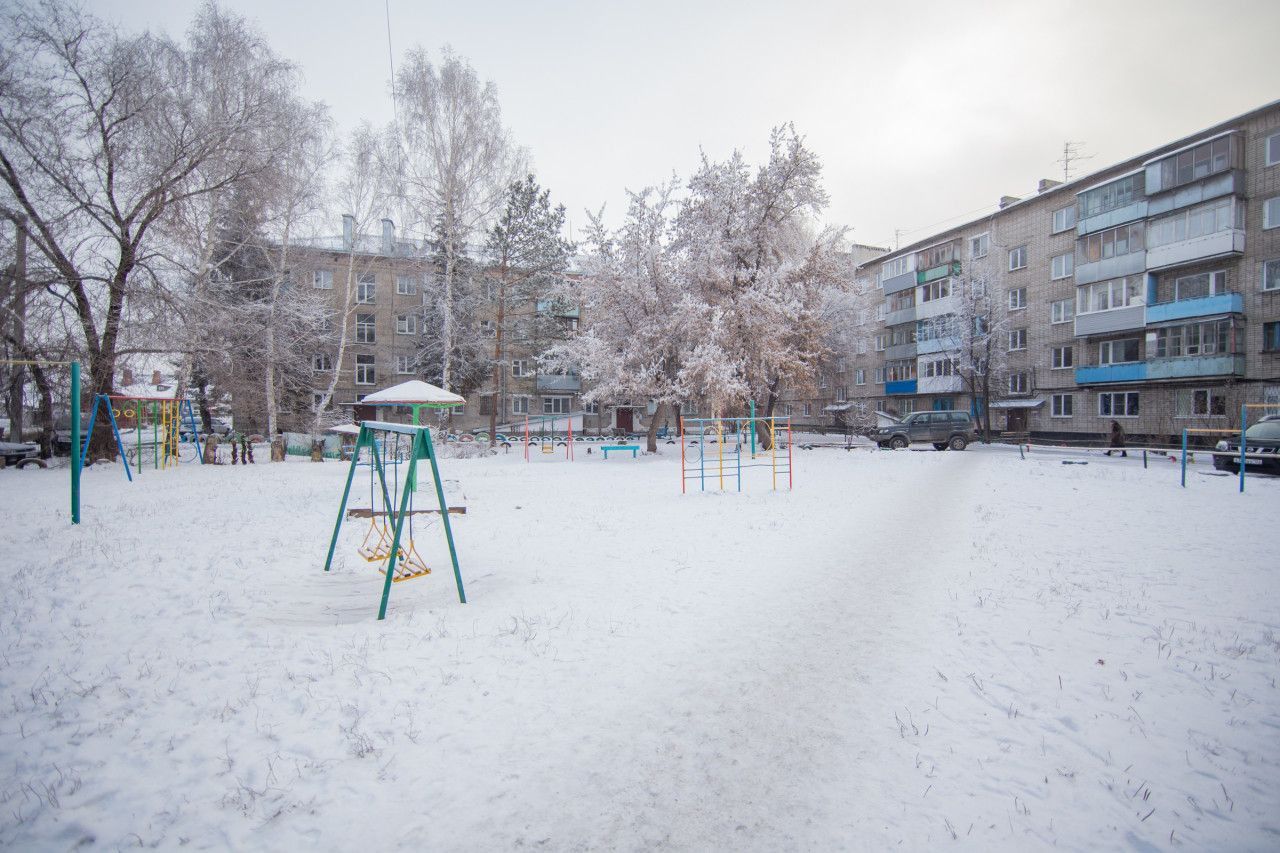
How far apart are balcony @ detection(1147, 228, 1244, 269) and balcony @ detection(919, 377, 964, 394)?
12.0 metres

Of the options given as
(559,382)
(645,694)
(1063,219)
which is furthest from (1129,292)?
(645,694)

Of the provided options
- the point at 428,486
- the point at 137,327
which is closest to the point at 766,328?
the point at 428,486

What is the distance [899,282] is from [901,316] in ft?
8.81

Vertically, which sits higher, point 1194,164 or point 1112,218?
point 1194,164

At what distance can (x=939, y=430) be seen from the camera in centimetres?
2912

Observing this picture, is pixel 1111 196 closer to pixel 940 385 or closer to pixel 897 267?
pixel 940 385

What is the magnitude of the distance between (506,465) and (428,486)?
6056 mm

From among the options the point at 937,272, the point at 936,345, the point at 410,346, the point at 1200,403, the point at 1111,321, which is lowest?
the point at 1200,403

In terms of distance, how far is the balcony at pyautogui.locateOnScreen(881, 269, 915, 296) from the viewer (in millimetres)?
44875

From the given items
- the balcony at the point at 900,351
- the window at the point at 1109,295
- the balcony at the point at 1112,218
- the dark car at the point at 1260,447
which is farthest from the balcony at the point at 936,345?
the dark car at the point at 1260,447

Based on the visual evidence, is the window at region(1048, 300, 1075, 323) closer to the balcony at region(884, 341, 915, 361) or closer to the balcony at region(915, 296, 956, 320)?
the balcony at region(915, 296, 956, 320)

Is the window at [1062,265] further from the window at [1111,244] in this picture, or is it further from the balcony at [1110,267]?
the balcony at [1110,267]

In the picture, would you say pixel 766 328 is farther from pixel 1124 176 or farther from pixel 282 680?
pixel 1124 176

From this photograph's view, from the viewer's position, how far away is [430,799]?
288 cm
